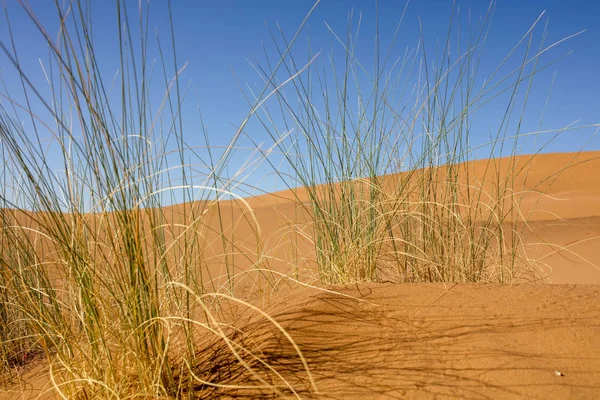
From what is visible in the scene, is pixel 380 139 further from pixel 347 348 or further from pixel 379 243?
pixel 347 348

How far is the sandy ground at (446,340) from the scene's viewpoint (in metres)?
1.42

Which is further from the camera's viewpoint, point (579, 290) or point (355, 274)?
point (355, 274)

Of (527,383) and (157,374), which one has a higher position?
(157,374)

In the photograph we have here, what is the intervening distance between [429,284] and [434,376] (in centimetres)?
58

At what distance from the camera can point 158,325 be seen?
144 cm

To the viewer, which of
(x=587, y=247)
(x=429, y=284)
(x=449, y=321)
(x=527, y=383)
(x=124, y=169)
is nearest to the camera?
(x=527, y=383)

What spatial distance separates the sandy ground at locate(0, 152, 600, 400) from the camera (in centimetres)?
142

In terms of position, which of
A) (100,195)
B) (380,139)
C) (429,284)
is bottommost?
(429,284)

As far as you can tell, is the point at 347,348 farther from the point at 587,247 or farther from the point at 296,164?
the point at 587,247

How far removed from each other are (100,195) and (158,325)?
0.44 m

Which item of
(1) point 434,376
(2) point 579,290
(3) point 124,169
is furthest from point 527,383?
(3) point 124,169

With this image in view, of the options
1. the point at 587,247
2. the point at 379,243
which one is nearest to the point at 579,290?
the point at 379,243

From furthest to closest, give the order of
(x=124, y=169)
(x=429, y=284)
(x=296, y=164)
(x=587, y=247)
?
(x=587, y=247) < (x=296, y=164) < (x=429, y=284) < (x=124, y=169)

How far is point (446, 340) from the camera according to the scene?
1621 millimetres
